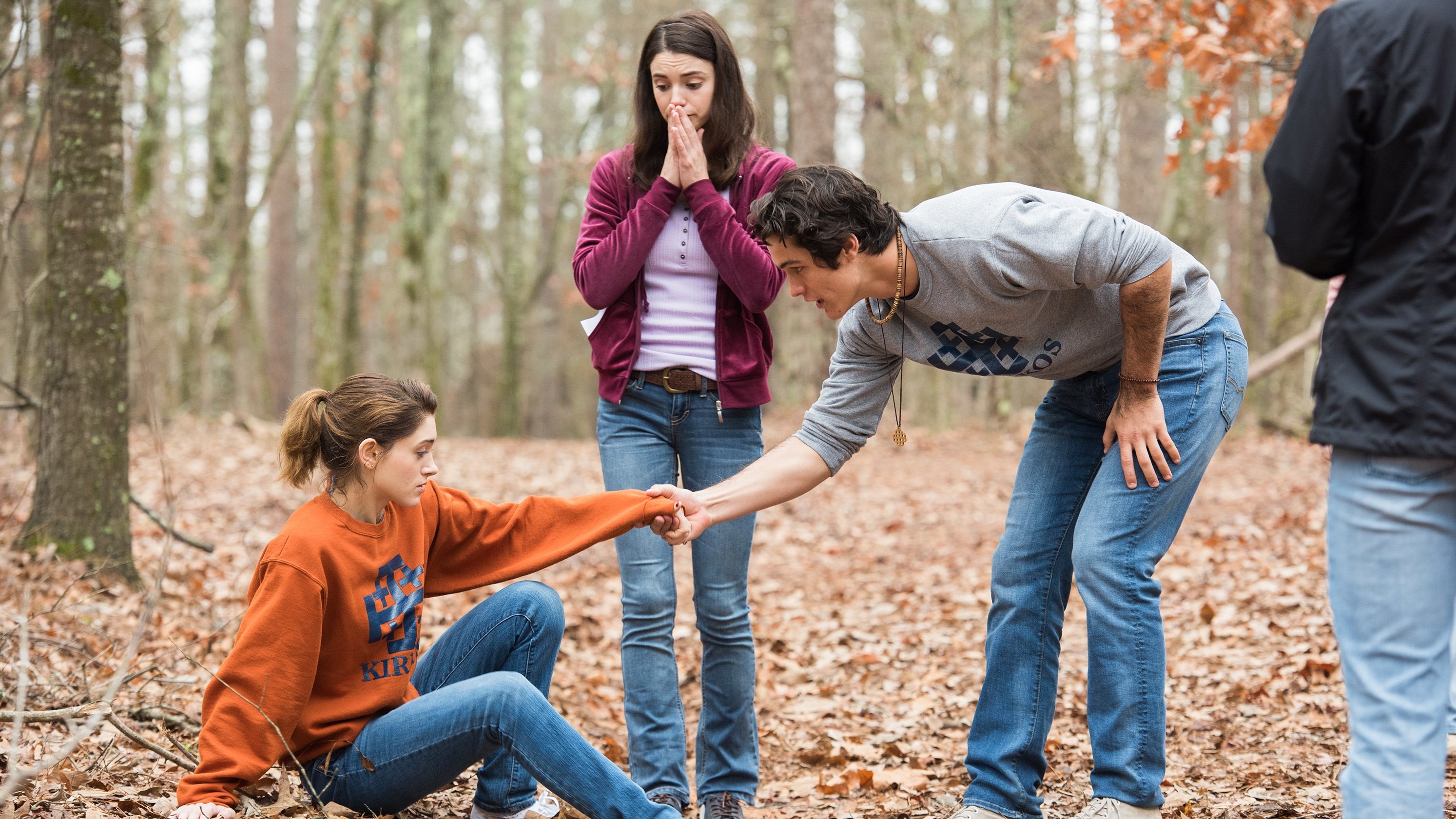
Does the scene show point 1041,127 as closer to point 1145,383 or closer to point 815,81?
point 815,81

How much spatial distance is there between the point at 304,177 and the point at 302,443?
27.0m

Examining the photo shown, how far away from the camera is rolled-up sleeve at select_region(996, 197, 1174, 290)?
284 cm

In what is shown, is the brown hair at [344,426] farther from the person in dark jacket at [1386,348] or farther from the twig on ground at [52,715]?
the person in dark jacket at [1386,348]

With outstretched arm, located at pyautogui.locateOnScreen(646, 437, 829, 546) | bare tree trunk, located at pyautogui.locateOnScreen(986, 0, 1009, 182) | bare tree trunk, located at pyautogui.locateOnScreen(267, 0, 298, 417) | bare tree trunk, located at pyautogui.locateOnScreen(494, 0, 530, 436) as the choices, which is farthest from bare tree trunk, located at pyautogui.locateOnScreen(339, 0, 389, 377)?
outstretched arm, located at pyautogui.locateOnScreen(646, 437, 829, 546)

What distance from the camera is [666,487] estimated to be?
10.8 ft

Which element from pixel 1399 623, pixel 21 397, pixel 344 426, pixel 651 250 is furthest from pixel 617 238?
pixel 21 397

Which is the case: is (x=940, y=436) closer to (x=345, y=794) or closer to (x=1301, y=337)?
(x=1301, y=337)

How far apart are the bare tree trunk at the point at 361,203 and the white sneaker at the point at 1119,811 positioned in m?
13.3

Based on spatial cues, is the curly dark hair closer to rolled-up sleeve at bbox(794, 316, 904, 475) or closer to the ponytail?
rolled-up sleeve at bbox(794, 316, 904, 475)

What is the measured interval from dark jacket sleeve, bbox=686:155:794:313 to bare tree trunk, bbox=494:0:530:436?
1504cm

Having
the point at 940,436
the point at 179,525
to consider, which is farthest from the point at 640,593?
the point at 940,436

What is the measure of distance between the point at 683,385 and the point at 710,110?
86 cm

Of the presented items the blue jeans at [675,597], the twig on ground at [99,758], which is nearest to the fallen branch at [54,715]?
the twig on ground at [99,758]

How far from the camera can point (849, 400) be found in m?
3.36
